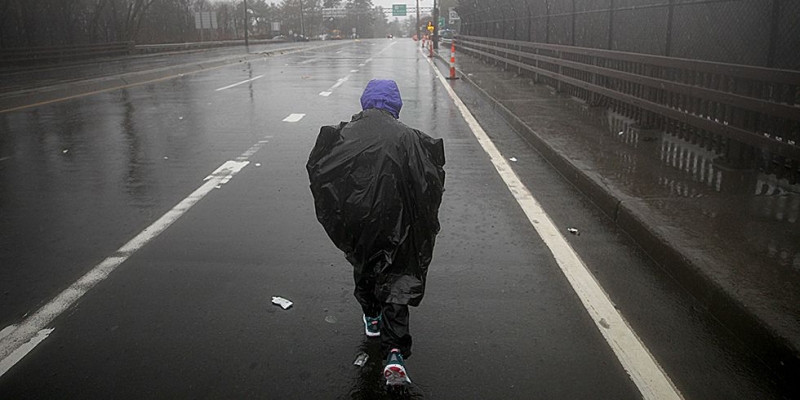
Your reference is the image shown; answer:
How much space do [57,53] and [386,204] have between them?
3829 centimetres

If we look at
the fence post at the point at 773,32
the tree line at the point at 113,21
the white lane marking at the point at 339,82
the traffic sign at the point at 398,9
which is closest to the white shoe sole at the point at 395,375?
the fence post at the point at 773,32

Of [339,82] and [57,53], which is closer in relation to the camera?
[339,82]

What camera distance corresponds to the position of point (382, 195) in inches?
127

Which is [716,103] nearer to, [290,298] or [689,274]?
[689,274]

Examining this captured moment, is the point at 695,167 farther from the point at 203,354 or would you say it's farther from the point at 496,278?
the point at 203,354

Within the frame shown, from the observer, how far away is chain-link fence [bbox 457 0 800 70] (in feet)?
22.8

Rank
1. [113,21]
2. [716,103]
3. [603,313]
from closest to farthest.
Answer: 1. [603,313]
2. [716,103]
3. [113,21]

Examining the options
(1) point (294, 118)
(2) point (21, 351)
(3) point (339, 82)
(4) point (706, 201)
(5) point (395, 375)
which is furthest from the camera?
(3) point (339, 82)

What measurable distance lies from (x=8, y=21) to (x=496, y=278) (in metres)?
36.9

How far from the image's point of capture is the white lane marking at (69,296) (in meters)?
3.64

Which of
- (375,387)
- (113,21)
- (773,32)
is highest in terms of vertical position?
(113,21)

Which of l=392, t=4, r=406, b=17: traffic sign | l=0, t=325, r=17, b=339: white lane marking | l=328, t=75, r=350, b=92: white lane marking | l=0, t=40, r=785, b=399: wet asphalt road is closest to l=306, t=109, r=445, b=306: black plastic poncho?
l=0, t=40, r=785, b=399: wet asphalt road

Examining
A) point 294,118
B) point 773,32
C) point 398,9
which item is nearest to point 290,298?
point 773,32

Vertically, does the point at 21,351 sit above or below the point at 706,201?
below
